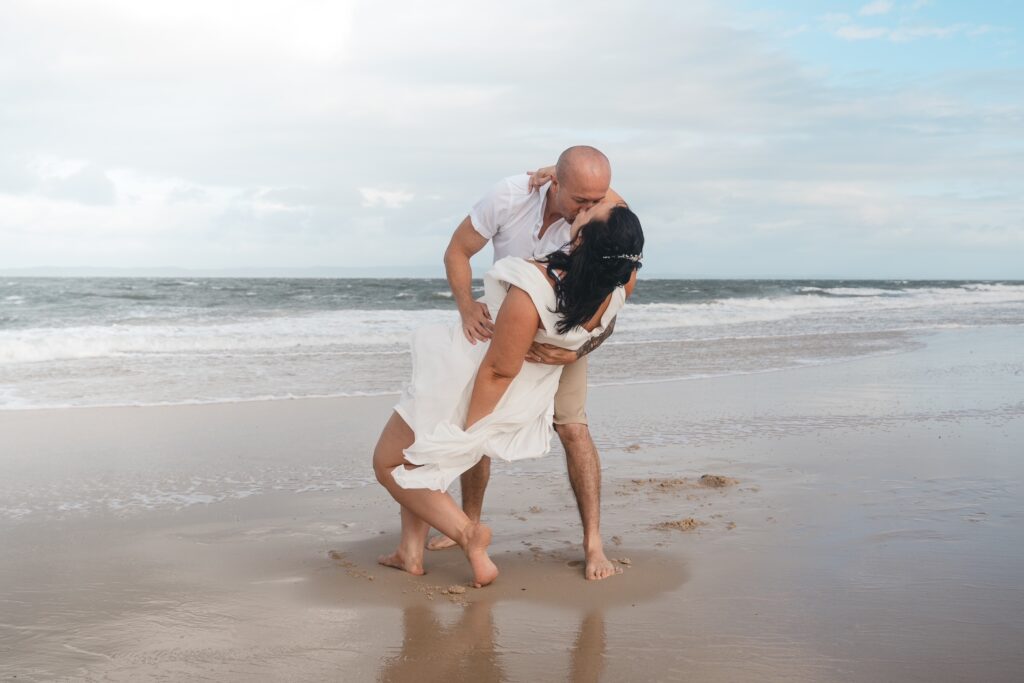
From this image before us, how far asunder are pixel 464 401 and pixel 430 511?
47 centimetres

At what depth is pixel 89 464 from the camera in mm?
5859

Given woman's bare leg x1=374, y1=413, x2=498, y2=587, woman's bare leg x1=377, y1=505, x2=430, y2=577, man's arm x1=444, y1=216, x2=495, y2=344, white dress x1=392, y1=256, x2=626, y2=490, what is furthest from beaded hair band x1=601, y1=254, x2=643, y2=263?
woman's bare leg x1=377, y1=505, x2=430, y2=577

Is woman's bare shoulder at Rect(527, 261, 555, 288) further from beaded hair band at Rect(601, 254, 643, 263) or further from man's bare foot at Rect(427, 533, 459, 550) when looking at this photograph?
man's bare foot at Rect(427, 533, 459, 550)

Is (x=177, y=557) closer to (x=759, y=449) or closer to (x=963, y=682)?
(x=963, y=682)

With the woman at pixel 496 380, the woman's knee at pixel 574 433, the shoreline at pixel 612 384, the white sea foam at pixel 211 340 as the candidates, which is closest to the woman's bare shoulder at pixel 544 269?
the woman at pixel 496 380

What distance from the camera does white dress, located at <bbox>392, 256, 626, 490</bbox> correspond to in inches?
141

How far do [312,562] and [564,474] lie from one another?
79.1 inches

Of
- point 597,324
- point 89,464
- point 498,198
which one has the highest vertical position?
point 498,198

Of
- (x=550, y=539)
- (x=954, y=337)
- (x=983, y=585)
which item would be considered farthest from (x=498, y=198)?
(x=954, y=337)

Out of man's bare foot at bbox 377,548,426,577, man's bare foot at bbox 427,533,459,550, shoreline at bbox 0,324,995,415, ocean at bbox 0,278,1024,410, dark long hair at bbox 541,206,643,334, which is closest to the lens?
dark long hair at bbox 541,206,643,334

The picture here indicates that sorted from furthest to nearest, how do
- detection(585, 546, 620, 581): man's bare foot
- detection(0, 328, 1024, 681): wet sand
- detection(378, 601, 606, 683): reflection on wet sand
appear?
detection(585, 546, 620, 581): man's bare foot → detection(0, 328, 1024, 681): wet sand → detection(378, 601, 606, 683): reflection on wet sand

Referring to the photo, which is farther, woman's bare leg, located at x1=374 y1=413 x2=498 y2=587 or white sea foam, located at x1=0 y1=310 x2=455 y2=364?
white sea foam, located at x1=0 y1=310 x2=455 y2=364

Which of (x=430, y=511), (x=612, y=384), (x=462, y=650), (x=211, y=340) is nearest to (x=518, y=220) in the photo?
(x=430, y=511)

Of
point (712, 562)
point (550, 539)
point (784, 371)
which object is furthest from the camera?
point (784, 371)
